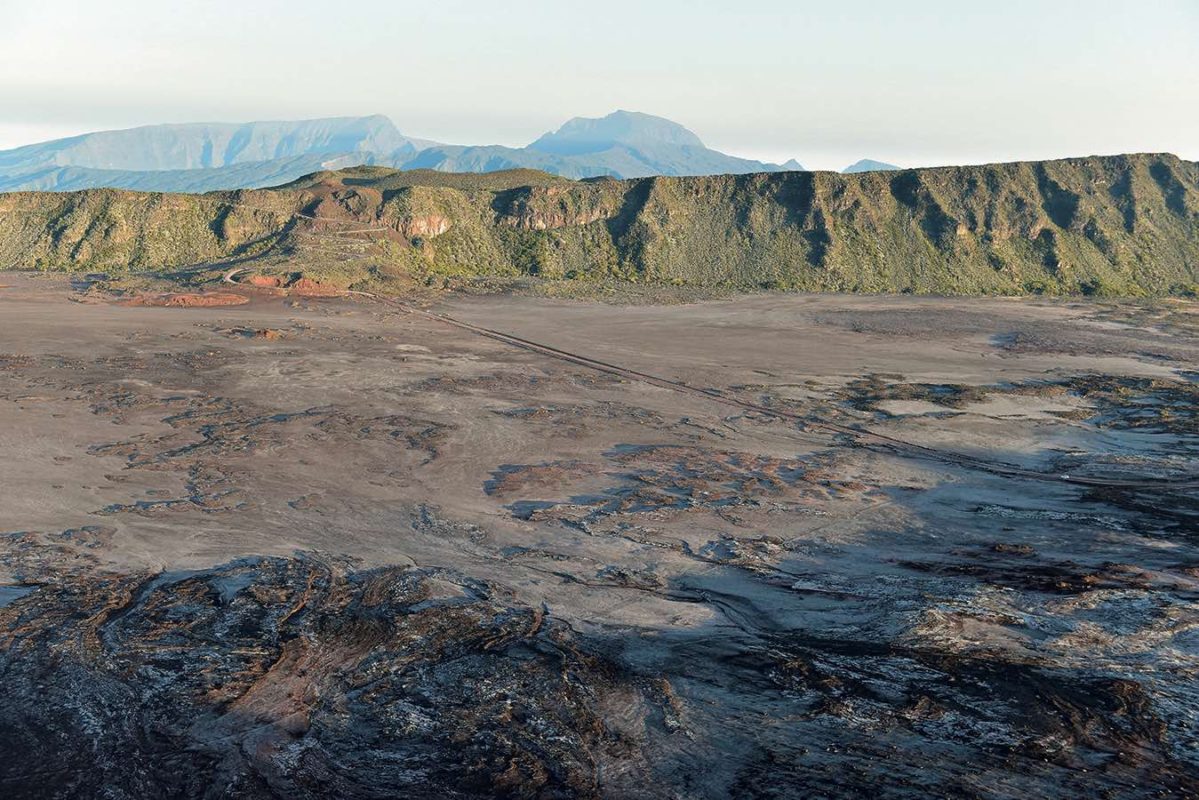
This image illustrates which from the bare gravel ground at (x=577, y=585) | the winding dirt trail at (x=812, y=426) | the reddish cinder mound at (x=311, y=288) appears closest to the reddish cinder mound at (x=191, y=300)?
the reddish cinder mound at (x=311, y=288)

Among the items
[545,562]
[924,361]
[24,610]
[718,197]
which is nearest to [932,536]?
[545,562]

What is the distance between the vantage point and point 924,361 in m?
60.1

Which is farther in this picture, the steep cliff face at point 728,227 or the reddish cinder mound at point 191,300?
the steep cliff face at point 728,227

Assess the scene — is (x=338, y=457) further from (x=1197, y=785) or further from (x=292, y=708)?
(x=1197, y=785)

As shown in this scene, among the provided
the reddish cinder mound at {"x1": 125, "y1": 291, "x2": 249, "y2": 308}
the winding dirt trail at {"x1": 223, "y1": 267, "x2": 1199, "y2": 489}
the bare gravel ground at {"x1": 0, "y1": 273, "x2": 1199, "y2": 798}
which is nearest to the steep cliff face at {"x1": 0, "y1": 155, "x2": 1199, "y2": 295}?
the reddish cinder mound at {"x1": 125, "y1": 291, "x2": 249, "y2": 308}

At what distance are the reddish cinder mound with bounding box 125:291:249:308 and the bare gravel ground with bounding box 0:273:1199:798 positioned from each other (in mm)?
20201

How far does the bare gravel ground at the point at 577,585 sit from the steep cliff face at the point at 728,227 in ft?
146

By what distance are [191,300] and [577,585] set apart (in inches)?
2324

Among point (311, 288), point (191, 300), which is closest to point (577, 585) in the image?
point (191, 300)

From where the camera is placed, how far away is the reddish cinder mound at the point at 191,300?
233 ft

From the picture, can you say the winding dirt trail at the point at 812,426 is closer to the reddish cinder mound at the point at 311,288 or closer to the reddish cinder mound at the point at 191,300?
the reddish cinder mound at the point at 311,288

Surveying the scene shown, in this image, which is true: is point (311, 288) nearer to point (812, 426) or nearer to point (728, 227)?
point (728, 227)

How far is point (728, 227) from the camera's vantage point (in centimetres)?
10194

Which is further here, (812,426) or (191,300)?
(191,300)
